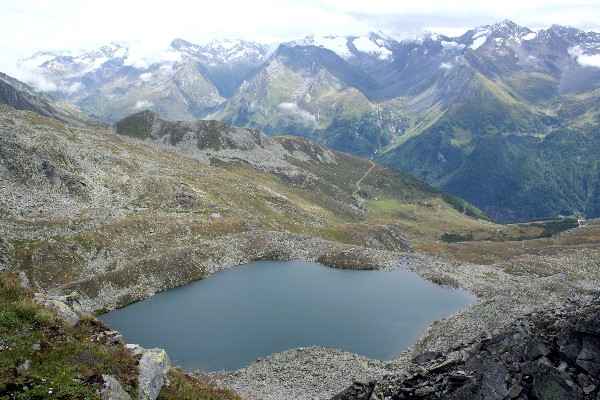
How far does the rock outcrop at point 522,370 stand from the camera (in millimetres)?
26594

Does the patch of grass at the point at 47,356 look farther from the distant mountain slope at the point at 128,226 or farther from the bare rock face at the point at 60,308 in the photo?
the distant mountain slope at the point at 128,226

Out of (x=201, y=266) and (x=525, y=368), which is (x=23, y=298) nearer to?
(x=525, y=368)

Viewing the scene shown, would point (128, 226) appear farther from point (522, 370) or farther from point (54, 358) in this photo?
point (522, 370)

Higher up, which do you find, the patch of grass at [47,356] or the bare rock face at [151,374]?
the patch of grass at [47,356]

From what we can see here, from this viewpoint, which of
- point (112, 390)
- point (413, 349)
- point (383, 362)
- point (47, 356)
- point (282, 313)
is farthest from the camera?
point (282, 313)

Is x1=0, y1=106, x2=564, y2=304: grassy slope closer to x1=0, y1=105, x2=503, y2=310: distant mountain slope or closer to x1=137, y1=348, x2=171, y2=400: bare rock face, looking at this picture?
x1=0, y1=105, x2=503, y2=310: distant mountain slope

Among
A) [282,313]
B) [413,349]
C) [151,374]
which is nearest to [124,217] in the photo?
[282,313]

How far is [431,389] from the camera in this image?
31547 millimetres

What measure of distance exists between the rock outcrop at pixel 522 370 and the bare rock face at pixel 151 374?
14.6 metres

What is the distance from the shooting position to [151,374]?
89.9ft

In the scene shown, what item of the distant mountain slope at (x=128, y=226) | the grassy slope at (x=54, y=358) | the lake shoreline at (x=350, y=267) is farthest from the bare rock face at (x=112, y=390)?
the distant mountain slope at (x=128, y=226)

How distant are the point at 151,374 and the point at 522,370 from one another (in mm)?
22299

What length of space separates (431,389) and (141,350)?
19343mm

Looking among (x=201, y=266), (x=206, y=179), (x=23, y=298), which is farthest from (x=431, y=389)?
(x=206, y=179)
